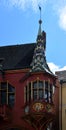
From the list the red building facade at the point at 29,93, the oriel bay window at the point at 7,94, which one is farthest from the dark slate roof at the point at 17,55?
the oriel bay window at the point at 7,94

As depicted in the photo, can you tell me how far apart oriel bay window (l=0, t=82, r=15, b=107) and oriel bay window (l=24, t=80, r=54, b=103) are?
1.68 meters

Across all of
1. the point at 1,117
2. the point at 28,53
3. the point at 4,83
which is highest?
the point at 28,53

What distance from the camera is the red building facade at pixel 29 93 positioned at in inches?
1633

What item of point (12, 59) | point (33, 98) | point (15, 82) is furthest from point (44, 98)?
point (12, 59)

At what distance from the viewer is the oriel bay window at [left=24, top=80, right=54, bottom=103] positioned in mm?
42125

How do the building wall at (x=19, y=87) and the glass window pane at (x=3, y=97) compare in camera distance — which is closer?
the building wall at (x=19, y=87)

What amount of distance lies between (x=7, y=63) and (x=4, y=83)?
256 cm

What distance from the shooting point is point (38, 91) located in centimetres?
4212

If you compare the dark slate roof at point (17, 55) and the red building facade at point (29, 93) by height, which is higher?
the dark slate roof at point (17, 55)

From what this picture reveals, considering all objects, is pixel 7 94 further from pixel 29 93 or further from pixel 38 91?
pixel 38 91

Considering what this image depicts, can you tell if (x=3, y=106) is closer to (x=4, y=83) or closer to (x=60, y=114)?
(x=4, y=83)

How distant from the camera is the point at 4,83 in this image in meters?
44.6

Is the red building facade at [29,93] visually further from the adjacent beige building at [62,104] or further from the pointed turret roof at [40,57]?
the adjacent beige building at [62,104]

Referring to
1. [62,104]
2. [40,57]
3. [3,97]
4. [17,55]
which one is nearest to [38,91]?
[40,57]
